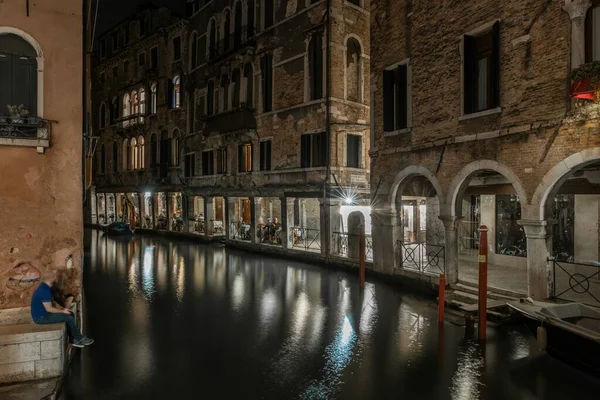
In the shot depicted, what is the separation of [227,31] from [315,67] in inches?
336

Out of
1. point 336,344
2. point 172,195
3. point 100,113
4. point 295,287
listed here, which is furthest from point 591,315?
point 100,113

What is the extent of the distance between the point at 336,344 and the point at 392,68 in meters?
10.1

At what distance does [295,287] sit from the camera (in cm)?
1436

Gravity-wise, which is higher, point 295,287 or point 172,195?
point 172,195

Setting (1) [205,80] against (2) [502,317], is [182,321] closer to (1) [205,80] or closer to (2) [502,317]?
(2) [502,317]

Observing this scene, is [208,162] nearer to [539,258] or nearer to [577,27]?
[539,258]

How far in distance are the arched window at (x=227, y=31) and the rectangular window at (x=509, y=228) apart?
17.0 m

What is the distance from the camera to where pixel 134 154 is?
116 feet

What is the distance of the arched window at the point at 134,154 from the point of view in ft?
115

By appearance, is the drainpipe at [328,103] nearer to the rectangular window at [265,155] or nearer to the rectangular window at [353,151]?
the rectangular window at [353,151]

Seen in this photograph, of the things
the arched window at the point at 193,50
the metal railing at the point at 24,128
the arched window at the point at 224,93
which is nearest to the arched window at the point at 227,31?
the arched window at the point at 224,93

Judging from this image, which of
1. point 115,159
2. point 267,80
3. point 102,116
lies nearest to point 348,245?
point 267,80

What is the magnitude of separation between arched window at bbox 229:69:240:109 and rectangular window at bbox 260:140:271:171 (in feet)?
10.7

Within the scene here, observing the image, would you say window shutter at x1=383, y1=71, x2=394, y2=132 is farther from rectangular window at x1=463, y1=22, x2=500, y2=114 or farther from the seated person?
the seated person
